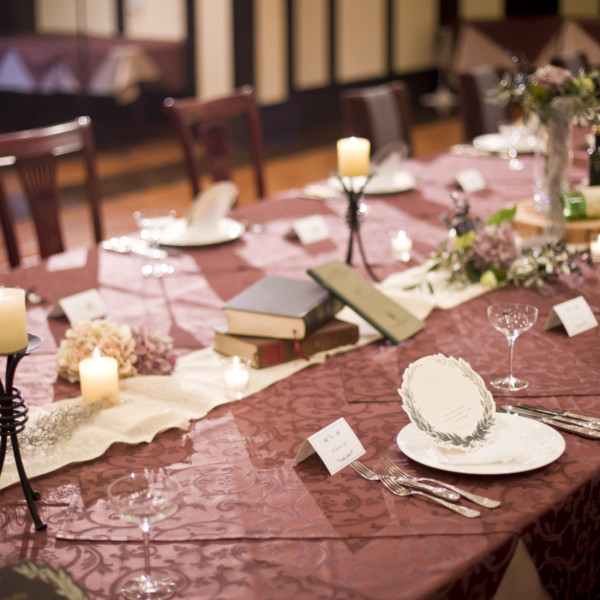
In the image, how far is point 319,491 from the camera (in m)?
1.27

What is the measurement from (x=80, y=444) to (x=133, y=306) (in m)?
0.69

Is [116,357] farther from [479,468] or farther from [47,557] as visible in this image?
[479,468]

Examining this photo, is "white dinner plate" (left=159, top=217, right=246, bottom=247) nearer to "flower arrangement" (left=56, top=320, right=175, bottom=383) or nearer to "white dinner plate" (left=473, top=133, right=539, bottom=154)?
"flower arrangement" (left=56, top=320, right=175, bottom=383)

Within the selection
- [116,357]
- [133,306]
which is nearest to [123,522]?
[116,357]

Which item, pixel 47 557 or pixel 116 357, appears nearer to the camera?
pixel 47 557

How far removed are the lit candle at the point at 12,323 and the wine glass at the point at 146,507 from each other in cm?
25

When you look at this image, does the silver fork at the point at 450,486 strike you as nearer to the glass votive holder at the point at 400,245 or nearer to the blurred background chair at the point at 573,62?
the glass votive holder at the point at 400,245

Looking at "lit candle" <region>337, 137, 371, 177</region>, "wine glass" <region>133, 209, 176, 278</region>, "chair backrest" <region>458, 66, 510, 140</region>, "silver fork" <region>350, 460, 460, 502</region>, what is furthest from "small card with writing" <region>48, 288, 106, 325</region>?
"chair backrest" <region>458, 66, 510, 140</region>

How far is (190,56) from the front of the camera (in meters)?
7.64

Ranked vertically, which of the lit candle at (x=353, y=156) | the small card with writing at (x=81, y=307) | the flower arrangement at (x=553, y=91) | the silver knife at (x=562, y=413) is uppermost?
the flower arrangement at (x=553, y=91)

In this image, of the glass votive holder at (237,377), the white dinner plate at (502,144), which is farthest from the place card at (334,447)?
the white dinner plate at (502,144)

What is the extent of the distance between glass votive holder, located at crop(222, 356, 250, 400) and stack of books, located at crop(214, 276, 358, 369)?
0.09 meters

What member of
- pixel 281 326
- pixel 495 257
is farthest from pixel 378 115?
pixel 281 326

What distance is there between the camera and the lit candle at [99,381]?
1.52m
